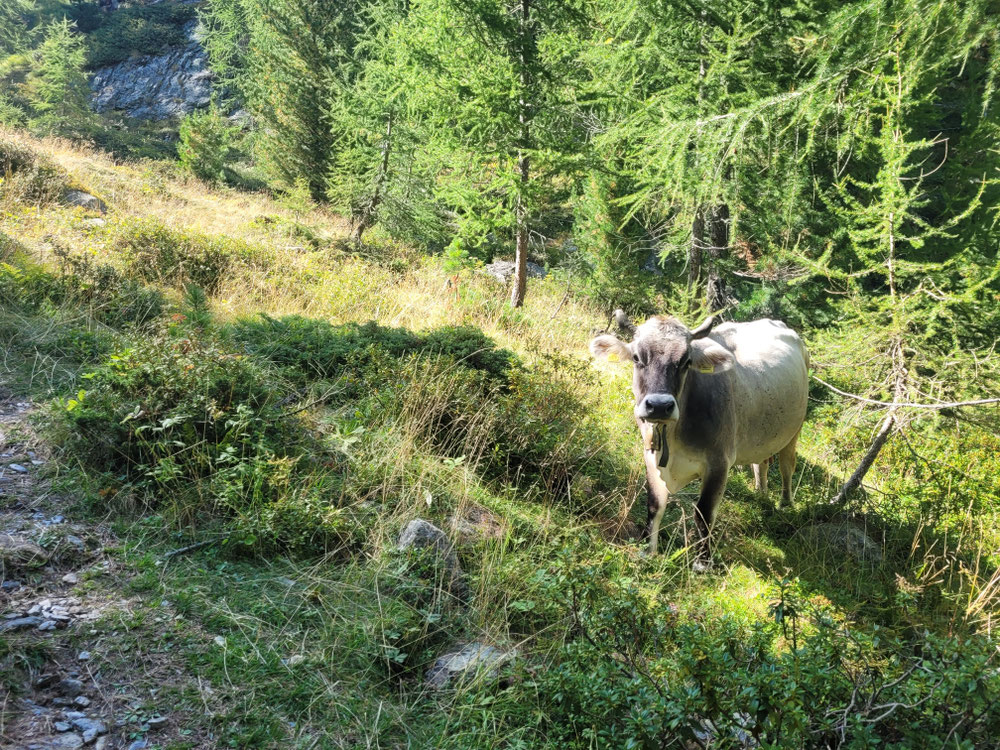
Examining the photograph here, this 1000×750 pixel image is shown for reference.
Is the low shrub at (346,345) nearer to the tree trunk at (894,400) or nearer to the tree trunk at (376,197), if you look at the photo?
the tree trunk at (894,400)

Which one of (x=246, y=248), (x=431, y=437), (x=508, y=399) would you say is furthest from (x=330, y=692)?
(x=246, y=248)

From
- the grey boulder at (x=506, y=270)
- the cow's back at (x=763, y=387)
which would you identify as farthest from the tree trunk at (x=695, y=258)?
the grey boulder at (x=506, y=270)

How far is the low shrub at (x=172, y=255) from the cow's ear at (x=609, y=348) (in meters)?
6.03

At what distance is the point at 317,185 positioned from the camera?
22.0m

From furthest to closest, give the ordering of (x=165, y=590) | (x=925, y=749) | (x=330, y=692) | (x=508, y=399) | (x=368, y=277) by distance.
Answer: (x=368, y=277) → (x=508, y=399) → (x=165, y=590) → (x=330, y=692) → (x=925, y=749)

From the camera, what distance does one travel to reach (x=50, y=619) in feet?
10.7

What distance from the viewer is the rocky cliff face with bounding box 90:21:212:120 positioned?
1570 inches

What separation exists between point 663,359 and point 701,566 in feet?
6.14

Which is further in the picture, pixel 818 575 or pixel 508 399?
pixel 508 399

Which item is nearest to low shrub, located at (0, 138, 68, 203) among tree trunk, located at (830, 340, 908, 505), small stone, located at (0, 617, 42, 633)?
small stone, located at (0, 617, 42, 633)

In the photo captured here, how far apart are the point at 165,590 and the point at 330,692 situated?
1220 millimetres

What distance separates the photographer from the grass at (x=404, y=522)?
10.1ft

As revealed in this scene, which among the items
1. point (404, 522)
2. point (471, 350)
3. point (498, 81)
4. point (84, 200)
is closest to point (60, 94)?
point (84, 200)

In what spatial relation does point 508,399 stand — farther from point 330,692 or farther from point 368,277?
point 368,277
